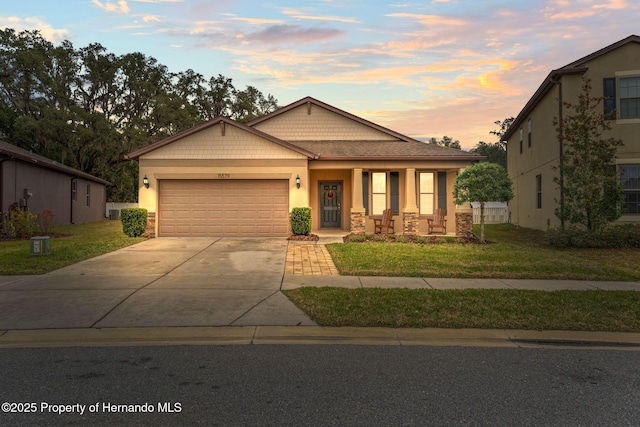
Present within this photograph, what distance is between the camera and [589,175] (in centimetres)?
1405

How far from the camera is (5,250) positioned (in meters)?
12.9

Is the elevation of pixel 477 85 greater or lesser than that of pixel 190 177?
greater

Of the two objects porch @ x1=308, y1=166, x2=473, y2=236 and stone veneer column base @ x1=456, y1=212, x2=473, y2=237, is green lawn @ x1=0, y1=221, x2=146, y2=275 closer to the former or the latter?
porch @ x1=308, y1=166, x2=473, y2=236

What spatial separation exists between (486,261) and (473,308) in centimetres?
518

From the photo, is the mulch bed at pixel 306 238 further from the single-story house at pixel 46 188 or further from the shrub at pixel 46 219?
the single-story house at pixel 46 188

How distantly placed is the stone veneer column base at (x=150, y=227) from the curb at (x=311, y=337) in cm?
1173

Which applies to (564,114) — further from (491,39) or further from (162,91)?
(162,91)

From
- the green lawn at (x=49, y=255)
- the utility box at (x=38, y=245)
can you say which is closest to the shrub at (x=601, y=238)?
the green lawn at (x=49, y=255)

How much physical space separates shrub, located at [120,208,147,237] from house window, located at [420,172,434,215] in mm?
12227

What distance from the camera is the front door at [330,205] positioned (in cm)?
1998

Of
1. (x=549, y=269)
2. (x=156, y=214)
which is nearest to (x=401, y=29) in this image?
(x=549, y=269)

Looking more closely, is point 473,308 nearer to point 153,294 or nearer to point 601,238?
point 153,294

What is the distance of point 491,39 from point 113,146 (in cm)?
3141

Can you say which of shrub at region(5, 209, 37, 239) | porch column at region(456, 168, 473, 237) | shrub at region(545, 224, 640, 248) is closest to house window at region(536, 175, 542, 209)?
porch column at region(456, 168, 473, 237)
